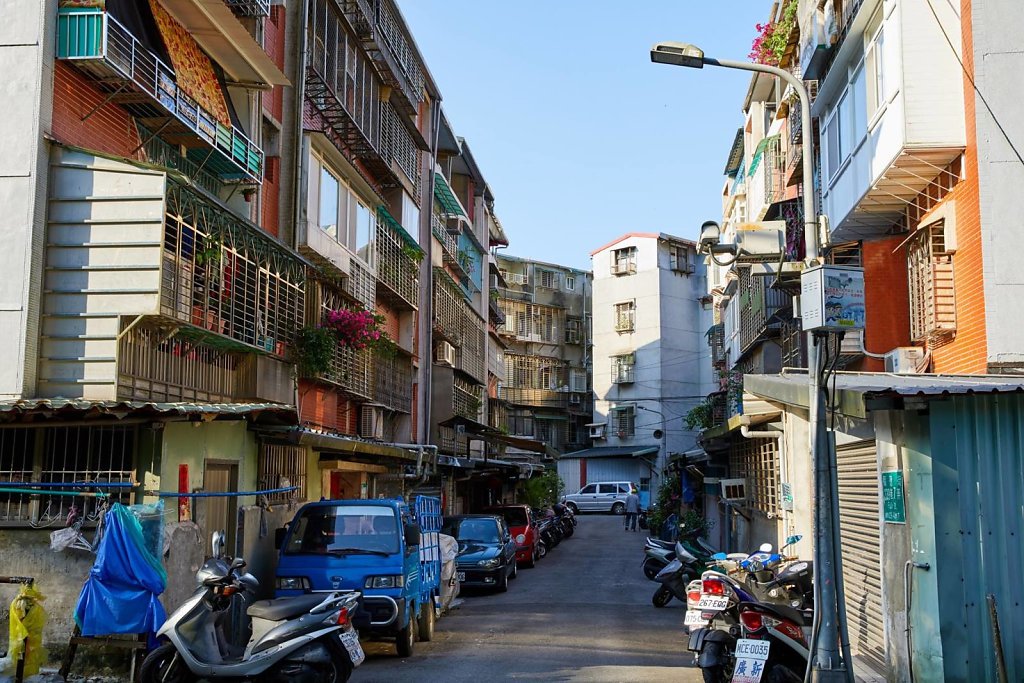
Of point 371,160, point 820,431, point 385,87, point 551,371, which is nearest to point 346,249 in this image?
point 371,160

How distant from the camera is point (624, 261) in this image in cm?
6184

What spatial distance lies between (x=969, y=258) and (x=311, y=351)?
36.3 feet

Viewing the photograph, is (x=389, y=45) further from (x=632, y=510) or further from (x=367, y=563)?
(x=632, y=510)

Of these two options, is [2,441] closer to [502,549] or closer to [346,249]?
[346,249]

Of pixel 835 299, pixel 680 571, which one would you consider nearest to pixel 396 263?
pixel 680 571

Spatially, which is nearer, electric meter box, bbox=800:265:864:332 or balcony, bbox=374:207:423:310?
electric meter box, bbox=800:265:864:332

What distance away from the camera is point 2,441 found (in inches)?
451

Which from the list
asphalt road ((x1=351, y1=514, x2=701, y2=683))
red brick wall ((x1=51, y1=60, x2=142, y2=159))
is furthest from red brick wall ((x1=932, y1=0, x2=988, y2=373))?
red brick wall ((x1=51, y1=60, x2=142, y2=159))

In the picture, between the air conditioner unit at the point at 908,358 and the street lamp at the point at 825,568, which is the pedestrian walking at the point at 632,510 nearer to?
the air conditioner unit at the point at 908,358

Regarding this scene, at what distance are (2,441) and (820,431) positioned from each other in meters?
8.64

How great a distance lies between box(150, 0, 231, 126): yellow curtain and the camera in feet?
47.5

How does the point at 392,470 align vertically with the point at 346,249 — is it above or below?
below

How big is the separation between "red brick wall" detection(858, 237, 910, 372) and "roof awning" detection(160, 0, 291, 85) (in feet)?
34.1

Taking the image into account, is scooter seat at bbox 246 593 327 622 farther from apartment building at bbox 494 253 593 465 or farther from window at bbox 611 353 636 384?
apartment building at bbox 494 253 593 465
